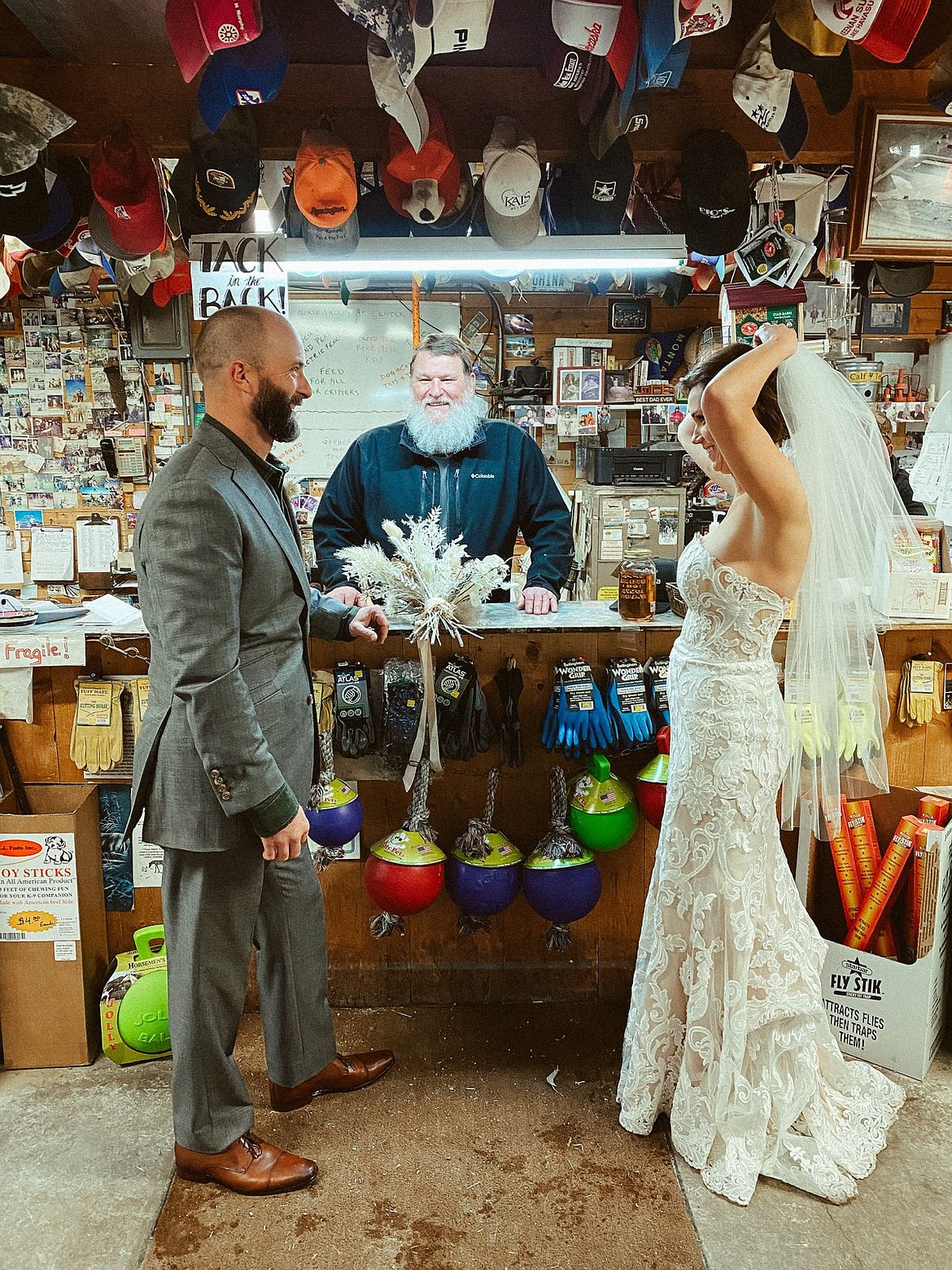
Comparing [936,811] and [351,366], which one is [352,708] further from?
[351,366]

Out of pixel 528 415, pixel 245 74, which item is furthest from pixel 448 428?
pixel 528 415

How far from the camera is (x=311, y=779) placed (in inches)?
90.3

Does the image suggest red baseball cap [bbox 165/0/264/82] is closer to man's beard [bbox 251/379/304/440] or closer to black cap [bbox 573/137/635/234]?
man's beard [bbox 251/379/304/440]

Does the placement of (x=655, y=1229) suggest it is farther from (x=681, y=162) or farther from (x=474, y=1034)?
(x=681, y=162)

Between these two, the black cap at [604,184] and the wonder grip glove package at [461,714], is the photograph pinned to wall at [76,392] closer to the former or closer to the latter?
the black cap at [604,184]

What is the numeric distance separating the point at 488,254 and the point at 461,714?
1.65 metres

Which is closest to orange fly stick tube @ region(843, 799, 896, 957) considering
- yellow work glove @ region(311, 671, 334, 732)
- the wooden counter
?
the wooden counter

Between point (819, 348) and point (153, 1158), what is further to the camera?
point (819, 348)

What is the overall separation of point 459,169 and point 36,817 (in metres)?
2.25

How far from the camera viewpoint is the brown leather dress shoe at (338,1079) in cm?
242

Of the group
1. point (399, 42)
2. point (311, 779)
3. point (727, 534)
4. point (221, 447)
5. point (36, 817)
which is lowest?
point (36, 817)

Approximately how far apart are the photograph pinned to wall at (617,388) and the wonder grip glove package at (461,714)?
13.8 feet

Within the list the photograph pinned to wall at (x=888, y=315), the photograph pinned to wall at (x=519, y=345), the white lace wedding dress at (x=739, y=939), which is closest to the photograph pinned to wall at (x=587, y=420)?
the photograph pinned to wall at (x=519, y=345)

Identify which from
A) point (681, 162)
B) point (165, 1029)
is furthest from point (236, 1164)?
point (681, 162)
